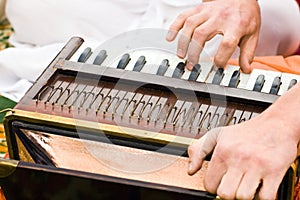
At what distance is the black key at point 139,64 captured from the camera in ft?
3.88

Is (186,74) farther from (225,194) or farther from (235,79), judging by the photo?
(225,194)

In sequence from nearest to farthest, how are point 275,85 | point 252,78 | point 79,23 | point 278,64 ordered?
point 275,85 < point 252,78 < point 278,64 < point 79,23

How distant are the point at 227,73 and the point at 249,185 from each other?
382mm

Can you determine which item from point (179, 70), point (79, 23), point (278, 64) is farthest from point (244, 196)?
point (79, 23)

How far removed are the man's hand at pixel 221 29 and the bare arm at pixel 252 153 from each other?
30 centimetres

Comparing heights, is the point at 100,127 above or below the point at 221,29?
below

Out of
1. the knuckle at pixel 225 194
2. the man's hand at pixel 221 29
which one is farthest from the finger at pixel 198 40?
the knuckle at pixel 225 194

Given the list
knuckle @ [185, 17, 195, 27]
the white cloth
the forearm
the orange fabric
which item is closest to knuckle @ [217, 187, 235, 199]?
the forearm

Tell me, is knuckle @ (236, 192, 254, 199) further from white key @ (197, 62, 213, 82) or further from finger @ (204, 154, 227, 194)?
white key @ (197, 62, 213, 82)

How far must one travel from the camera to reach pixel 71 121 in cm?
103

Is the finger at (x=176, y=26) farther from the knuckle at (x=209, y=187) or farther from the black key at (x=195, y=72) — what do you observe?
the knuckle at (x=209, y=187)

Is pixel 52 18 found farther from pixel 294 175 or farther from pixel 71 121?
pixel 294 175

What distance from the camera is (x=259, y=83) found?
45.3 inches

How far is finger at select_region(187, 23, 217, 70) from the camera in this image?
1.27 metres
